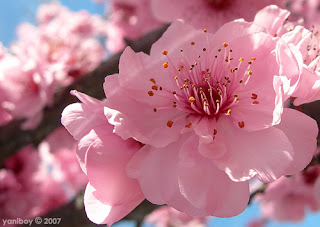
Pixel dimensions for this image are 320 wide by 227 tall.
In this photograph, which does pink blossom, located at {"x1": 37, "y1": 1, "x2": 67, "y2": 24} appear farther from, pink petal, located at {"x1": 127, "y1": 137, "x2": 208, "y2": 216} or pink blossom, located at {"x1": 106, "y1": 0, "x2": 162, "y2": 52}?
pink petal, located at {"x1": 127, "y1": 137, "x2": 208, "y2": 216}

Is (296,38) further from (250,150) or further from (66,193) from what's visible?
(66,193)

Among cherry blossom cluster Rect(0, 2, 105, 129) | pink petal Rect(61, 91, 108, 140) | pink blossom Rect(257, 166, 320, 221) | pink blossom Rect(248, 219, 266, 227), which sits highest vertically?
pink petal Rect(61, 91, 108, 140)

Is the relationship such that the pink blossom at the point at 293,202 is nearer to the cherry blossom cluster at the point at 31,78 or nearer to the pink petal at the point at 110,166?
the cherry blossom cluster at the point at 31,78

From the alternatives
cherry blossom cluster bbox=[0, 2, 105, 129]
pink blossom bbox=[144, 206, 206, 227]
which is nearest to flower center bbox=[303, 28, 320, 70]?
cherry blossom cluster bbox=[0, 2, 105, 129]

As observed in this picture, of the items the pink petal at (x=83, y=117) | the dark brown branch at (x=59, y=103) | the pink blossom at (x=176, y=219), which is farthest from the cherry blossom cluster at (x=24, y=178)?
the pink blossom at (x=176, y=219)

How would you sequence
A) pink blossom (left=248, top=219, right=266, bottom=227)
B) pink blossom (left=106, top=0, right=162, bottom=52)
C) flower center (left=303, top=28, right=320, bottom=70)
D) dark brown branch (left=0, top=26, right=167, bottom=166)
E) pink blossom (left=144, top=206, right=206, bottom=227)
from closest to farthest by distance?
flower center (left=303, top=28, right=320, bottom=70), dark brown branch (left=0, top=26, right=167, bottom=166), pink blossom (left=106, top=0, right=162, bottom=52), pink blossom (left=144, top=206, right=206, bottom=227), pink blossom (left=248, top=219, right=266, bottom=227)
